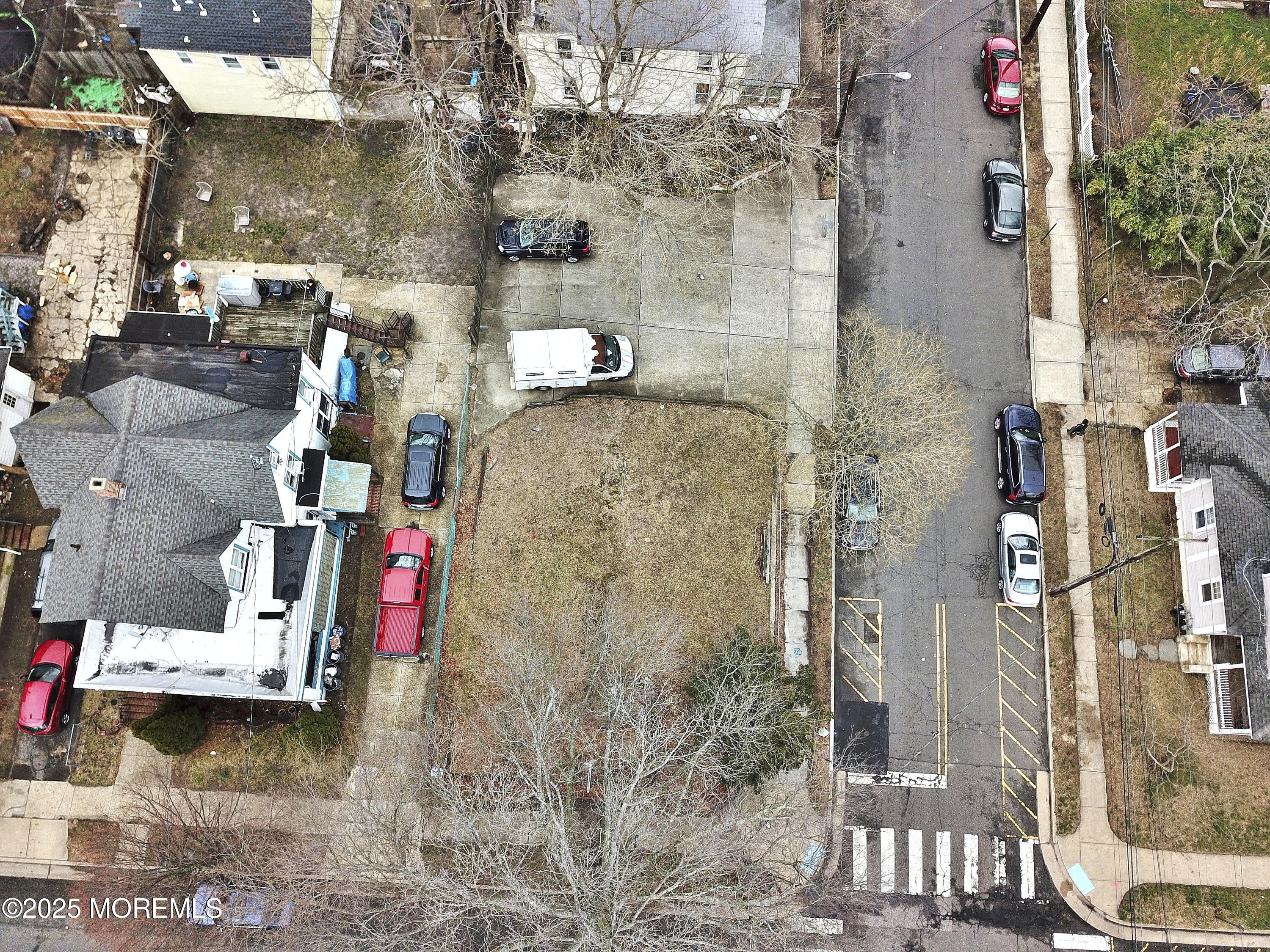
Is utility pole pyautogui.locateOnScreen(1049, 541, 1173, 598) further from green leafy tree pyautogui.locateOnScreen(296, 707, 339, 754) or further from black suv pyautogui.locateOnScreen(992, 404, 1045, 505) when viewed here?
green leafy tree pyautogui.locateOnScreen(296, 707, 339, 754)

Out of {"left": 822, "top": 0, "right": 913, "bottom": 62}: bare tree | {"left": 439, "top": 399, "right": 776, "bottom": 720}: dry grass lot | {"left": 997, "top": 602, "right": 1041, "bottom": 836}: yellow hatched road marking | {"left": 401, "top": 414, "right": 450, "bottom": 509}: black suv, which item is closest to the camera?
{"left": 997, "top": 602, "right": 1041, "bottom": 836}: yellow hatched road marking

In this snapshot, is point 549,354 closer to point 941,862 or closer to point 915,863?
point 915,863

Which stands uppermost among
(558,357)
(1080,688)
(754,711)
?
(558,357)

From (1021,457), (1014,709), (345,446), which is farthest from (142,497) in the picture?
(1014,709)

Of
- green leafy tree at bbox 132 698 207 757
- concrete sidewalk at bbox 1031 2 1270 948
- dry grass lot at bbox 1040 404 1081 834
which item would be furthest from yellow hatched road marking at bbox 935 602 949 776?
green leafy tree at bbox 132 698 207 757

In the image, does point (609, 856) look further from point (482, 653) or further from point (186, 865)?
point (186, 865)

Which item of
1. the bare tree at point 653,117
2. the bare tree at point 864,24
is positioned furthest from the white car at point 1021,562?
the bare tree at point 864,24

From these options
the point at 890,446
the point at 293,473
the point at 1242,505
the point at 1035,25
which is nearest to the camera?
the point at 293,473
